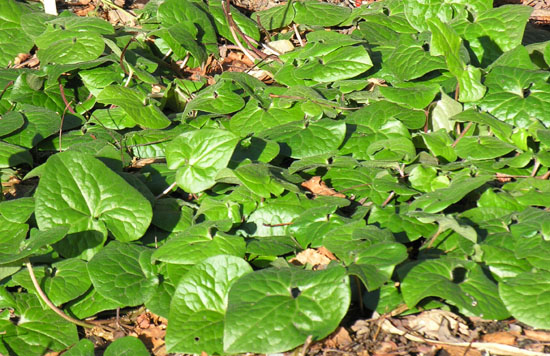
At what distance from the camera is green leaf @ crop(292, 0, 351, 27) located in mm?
4324

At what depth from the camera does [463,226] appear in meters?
2.39

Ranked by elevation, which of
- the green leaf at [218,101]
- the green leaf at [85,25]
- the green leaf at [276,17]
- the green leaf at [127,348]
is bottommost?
the green leaf at [127,348]

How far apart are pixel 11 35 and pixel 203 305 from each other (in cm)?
295

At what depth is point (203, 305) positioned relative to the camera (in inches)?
90.4

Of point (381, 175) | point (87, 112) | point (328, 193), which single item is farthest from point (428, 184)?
point (87, 112)

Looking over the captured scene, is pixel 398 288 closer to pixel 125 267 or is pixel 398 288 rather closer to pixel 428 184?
pixel 428 184

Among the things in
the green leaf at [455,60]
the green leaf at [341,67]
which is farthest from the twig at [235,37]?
the green leaf at [455,60]

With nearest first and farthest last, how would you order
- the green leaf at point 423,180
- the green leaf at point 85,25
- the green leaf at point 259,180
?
the green leaf at point 259,180, the green leaf at point 423,180, the green leaf at point 85,25

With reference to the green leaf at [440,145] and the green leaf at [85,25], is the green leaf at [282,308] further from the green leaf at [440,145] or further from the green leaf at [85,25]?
the green leaf at [85,25]

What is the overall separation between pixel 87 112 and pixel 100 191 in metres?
1.27

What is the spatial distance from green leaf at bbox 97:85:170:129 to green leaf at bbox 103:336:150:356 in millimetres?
1396

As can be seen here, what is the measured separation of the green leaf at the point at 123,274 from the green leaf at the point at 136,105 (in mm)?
946

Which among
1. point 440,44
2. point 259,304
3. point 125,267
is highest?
point 440,44

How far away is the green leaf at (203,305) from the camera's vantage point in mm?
2176
